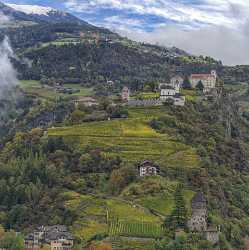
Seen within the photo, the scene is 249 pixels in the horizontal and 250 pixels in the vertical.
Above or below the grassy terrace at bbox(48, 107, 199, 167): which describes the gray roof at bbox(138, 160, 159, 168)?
above

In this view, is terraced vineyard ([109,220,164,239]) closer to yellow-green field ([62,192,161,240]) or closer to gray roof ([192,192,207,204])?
yellow-green field ([62,192,161,240])

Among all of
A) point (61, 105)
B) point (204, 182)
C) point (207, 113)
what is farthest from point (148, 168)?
point (61, 105)

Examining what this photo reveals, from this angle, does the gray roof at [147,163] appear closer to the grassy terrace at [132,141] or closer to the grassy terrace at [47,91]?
the grassy terrace at [132,141]

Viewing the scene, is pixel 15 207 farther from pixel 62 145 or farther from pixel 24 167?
pixel 62 145

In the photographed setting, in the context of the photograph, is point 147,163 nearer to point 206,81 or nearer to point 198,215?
point 198,215

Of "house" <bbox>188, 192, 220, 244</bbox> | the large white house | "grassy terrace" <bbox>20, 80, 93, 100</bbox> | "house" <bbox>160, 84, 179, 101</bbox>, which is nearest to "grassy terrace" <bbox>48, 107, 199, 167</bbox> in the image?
the large white house

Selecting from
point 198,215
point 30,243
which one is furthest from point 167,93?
point 30,243
